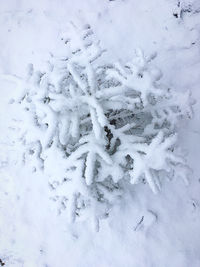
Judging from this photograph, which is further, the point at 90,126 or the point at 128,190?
the point at 128,190

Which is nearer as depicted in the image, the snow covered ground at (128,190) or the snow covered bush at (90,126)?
the snow covered bush at (90,126)

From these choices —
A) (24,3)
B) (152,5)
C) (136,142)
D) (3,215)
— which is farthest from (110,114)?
(24,3)

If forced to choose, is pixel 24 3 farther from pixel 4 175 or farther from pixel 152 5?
pixel 4 175

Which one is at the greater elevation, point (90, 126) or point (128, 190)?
point (90, 126)
